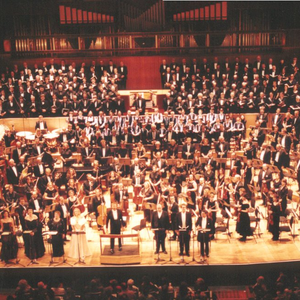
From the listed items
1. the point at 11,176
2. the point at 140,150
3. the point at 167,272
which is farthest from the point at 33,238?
the point at 140,150

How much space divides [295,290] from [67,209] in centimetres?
473

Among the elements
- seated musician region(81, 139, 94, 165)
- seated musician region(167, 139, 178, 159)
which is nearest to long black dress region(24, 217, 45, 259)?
seated musician region(81, 139, 94, 165)

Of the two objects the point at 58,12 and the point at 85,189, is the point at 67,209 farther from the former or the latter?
the point at 58,12

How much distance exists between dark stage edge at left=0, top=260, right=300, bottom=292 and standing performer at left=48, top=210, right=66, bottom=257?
0.54 meters

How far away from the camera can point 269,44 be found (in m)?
17.6

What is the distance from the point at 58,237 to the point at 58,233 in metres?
0.11

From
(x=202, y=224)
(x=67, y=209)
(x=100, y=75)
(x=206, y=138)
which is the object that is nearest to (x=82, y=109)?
(x=100, y=75)

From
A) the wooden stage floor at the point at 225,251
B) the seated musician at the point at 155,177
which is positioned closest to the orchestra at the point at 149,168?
the seated musician at the point at 155,177

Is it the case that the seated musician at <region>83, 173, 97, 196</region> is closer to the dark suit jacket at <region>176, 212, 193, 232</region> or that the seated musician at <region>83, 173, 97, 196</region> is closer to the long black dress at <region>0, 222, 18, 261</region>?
the long black dress at <region>0, 222, 18, 261</region>

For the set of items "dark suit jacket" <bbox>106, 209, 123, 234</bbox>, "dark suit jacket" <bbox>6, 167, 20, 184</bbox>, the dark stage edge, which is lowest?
the dark stage edge

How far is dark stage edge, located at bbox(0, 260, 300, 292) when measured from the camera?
30.2 ft

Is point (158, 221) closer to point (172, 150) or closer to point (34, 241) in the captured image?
point (34, 241)

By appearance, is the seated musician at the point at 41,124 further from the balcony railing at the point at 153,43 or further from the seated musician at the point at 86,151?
the balcony railing at the point at 153,43

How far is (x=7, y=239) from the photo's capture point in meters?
9.62
